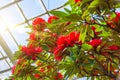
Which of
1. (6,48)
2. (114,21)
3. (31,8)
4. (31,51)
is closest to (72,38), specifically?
(114,21)

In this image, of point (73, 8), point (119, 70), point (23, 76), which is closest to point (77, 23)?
point (73, 8)

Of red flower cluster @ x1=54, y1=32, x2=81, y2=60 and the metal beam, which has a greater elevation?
red flower cluster @ x1=54, y1=32, x2=81, y2=60

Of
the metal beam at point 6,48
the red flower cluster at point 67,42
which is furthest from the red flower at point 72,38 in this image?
the metal beam at point 6,48

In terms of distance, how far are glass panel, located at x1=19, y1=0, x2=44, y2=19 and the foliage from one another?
486 centimetres

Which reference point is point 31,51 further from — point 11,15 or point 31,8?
point 11,15

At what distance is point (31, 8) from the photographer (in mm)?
8445

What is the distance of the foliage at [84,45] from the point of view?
2617 millimetres

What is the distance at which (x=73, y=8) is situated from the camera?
2854 mm

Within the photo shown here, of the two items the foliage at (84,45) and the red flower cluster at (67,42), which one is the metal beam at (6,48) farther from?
the red flower cluster at (67,42)

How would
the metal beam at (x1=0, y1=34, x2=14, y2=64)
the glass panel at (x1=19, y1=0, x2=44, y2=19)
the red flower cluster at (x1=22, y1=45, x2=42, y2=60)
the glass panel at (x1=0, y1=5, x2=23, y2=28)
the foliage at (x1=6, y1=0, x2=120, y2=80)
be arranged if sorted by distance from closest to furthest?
the foliage at (x1=6, y1=0, x2=120, y2=80) < the red flower cluster at (x1=22, y1=45, x2=42, y2=60) < the glass panel at (x1=19, y1=0, x2=44, y2=19) < the glass panel at (x1=0, y1=5, x2=23, y2=28) < the metal beam at (x1=0, y1=34, x2=14, y2=64)

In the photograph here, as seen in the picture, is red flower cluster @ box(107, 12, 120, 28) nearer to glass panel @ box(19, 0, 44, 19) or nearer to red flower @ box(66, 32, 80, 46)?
red flower @ box(66, 32, 80, 46)

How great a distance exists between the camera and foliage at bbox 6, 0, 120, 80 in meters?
2.62

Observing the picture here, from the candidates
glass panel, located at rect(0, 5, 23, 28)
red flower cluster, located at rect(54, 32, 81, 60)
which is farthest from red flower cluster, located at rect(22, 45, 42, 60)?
glass panel, located at rect(0, 5, 23, 28)

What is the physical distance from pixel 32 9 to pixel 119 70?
219 inches
